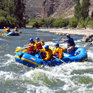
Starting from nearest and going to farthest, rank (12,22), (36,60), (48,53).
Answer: (48,53) < (36,60) < (12,22)

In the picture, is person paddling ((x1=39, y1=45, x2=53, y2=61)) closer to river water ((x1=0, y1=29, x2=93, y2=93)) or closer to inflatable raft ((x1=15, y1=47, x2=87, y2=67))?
inflatable raft ((x1=15, y1=47, x2=87, y2=67))

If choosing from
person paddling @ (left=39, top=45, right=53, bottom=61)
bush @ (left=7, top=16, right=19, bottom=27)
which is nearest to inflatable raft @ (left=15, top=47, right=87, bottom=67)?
person paddling @ (left=39, top=45, right=53, bottom=61)

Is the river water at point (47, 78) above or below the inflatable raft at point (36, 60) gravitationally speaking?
below

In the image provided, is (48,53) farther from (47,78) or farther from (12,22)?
(12,22)

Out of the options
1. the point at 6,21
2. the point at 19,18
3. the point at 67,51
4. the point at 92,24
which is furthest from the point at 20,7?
the point at 67,51

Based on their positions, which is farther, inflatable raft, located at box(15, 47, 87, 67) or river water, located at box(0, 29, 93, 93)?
inflatable raft, located at box(15, 47, 87, 67)

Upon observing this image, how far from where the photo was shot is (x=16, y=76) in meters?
9.70

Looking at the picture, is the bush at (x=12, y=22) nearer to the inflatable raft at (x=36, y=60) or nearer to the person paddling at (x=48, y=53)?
the inflatable raft at (x=36, y=60)

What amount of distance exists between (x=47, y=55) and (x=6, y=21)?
4993 cm

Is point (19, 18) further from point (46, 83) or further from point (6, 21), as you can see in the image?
point (46, 83)

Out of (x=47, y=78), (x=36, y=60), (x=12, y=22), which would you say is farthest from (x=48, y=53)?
(x=12, y=22)

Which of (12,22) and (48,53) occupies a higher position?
(48,53)

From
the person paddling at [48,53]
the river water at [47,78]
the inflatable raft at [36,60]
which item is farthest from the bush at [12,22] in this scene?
the person paddling at [48,53]

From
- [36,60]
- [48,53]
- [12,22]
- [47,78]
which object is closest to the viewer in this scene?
[47,78]
